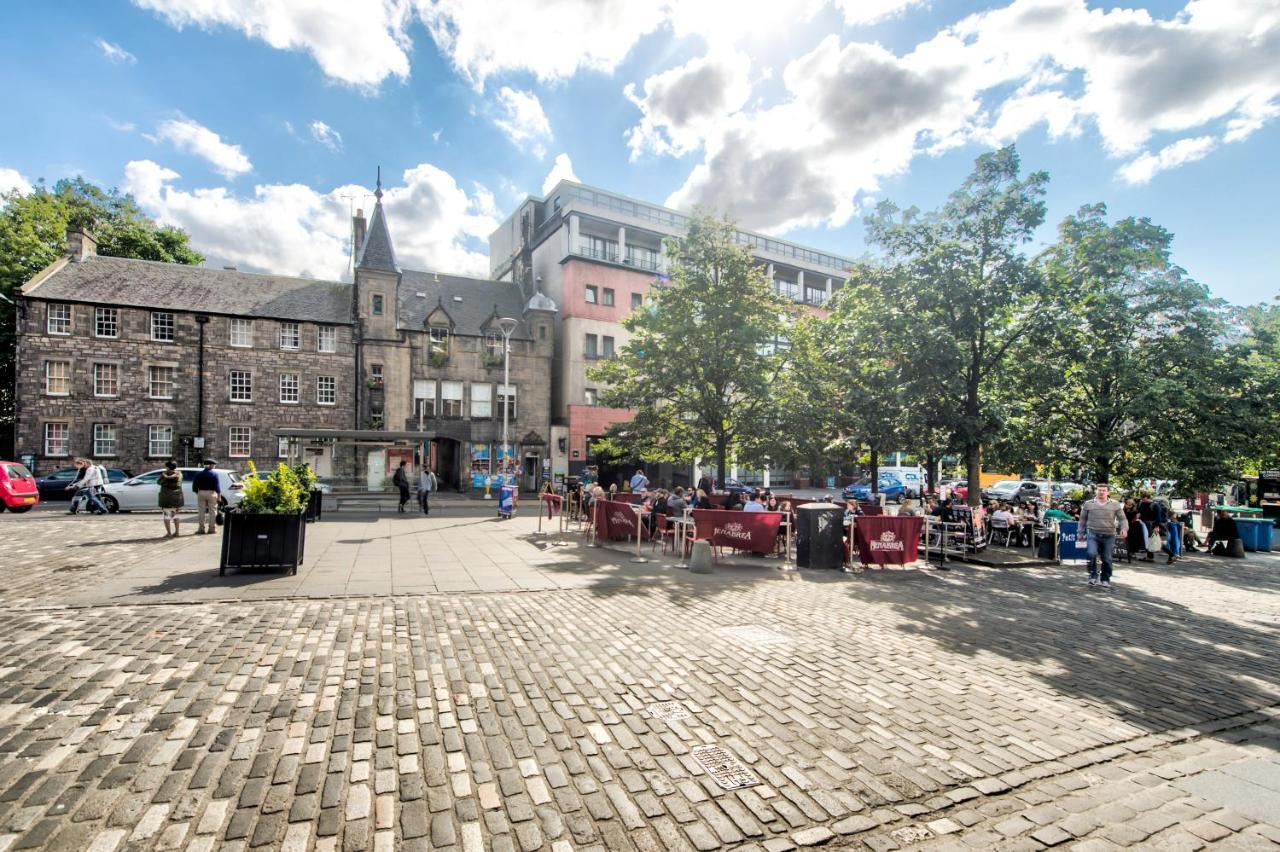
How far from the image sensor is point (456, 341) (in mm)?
38156

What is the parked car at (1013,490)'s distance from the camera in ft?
119

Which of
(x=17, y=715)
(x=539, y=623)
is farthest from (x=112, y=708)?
(x=539, y=623)

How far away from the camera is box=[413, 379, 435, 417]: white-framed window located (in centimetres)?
3706

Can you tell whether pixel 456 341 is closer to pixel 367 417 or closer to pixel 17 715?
pixel 367 417

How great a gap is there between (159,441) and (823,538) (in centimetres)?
3684

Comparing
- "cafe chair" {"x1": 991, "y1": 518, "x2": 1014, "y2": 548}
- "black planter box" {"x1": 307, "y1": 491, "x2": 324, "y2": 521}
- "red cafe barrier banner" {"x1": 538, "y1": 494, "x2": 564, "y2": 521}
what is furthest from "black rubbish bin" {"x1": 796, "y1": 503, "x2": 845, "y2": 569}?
"black planter box" {"x1": 307, "y1": 491, "x2": 324, "y2": 521}

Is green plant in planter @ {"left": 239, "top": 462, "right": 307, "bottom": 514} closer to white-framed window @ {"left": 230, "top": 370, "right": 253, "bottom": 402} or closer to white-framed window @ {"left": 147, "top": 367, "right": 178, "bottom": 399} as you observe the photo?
white-framed window @ {"left": 230, "top": 370, "right": 253, "bottom": 402}

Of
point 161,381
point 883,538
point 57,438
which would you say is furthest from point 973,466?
point 57,438

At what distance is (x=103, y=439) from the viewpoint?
31.9 metres

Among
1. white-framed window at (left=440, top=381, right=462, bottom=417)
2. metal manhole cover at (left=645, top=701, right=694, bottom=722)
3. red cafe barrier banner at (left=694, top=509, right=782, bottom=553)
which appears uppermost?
white-framed window at (left=440, top=381, right=462, bottom=417)

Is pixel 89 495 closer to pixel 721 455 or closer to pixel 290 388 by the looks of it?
pixel 290 388

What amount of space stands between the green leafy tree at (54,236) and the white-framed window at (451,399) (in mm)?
21599

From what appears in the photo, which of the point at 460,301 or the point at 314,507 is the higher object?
the point at 460,301

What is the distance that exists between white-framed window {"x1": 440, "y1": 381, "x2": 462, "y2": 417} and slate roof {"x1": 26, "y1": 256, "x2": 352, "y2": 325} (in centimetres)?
703
